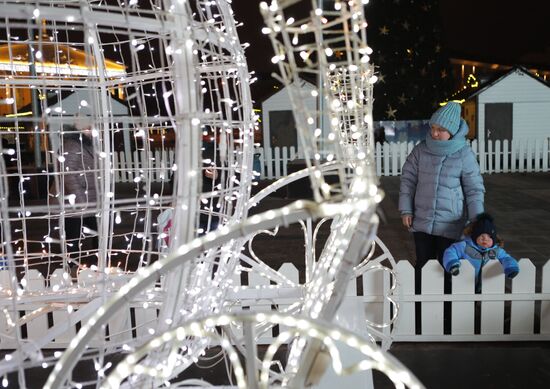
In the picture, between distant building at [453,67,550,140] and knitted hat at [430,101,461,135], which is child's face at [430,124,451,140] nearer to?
knitted hat at [430,101,461,135]

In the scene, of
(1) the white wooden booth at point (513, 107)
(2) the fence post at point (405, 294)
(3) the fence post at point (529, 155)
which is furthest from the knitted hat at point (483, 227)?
(1) the white wooden booth at point (513, 107)

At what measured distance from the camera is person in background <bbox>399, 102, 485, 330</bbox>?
3680 mm

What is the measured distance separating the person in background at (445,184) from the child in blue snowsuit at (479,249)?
0.42ft

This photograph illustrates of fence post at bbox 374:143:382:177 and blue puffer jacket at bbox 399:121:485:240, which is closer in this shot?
blue puffer jacket at bbox 399:121:485:240

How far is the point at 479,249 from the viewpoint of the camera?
3.61 m

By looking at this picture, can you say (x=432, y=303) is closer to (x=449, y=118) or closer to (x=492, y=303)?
(x=492, y=303)

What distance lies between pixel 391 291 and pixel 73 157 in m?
2.62

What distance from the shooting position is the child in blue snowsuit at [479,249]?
11.6ft

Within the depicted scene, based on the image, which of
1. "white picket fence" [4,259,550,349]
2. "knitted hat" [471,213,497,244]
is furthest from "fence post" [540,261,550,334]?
"knitted hat" [471,213,497,244]

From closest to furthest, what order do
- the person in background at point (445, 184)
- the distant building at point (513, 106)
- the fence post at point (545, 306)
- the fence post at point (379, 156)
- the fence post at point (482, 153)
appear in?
the fence post at point (545, 306), the person in background at point (445, 184), the fence post at point (379, 156), the fence post at point (482, 153), the distant building at point (513, 106)

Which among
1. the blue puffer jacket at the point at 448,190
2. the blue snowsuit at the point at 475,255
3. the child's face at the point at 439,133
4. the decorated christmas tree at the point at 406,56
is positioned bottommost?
the blue snowsuit at the point at 475,255

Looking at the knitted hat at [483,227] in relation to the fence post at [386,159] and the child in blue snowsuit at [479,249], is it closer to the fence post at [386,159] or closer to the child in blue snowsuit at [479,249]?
the child in blue snowsuit at [479,249]

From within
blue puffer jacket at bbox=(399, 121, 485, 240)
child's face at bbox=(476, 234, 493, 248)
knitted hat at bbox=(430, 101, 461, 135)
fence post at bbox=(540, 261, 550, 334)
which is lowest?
fence post at bbox=(540, 261, 550, 334)

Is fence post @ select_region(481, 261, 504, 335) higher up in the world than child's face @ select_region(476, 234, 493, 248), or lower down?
lower down
